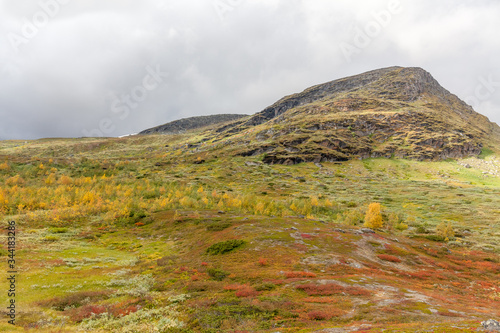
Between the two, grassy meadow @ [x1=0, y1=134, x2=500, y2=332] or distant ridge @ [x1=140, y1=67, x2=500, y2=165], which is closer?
grassy meadow @ [x1=0, y1=134, x2=500, y2=332]

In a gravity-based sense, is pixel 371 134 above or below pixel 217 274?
above

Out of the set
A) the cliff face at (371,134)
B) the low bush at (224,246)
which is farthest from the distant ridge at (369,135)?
the low bush at (224,246)

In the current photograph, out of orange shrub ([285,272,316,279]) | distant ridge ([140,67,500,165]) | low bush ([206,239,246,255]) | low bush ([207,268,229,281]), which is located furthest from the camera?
distant ridge ([140,67,500,165])

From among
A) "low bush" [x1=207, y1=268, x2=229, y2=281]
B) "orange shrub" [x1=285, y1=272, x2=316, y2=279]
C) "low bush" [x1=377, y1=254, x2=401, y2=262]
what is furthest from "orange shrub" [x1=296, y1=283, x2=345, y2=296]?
"low bush" [x1=377, y1=254, x2=401, y2=262]

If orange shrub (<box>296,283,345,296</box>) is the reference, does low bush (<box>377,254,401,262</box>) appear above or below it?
below

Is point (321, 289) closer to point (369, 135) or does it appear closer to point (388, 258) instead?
point (388, 258)

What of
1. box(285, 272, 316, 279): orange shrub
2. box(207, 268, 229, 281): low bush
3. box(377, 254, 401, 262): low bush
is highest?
box(285, 272, 316, 279): orange shrub

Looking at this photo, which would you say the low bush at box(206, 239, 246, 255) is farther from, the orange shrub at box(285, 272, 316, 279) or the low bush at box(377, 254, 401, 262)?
the low bush at box(377, 254, 401, 262)

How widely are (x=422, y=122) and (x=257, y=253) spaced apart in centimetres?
15048

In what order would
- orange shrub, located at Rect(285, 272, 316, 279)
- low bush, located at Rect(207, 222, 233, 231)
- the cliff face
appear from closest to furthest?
1. orange shrub, located at Rect(285, 272, 316, 279)
2. low bush, located at Rect(207, 222, 233, 231)
3. the cliff face

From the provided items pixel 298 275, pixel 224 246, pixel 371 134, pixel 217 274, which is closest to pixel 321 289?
pixel 298 275

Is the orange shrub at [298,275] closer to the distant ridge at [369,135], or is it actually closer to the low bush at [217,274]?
the low bush at [217,274]

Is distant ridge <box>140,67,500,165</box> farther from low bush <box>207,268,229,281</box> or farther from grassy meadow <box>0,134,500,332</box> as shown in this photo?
low bush <box>207,268,229,281</box>

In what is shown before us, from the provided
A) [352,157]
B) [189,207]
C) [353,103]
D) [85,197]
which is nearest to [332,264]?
[189,207]
